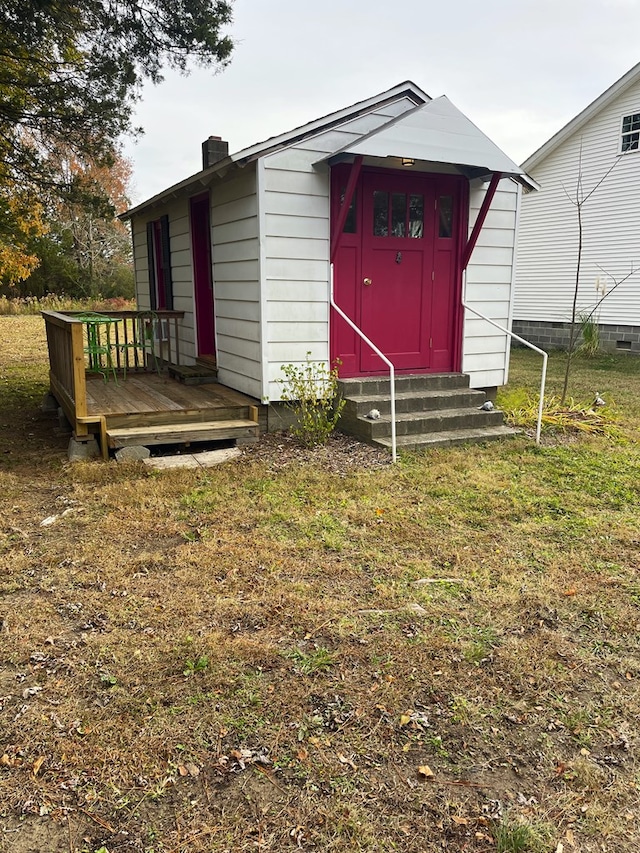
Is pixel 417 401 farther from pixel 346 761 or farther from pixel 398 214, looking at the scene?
pixel 346 761

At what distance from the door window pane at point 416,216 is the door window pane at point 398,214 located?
77 mm

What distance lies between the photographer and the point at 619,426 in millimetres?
7078

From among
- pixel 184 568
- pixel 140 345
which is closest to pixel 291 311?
pixel 140 345

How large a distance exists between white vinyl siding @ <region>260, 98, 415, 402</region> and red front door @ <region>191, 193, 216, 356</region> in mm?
2057

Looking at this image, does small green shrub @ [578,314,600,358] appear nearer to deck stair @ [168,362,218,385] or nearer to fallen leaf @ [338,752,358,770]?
deck stair @ [168,362,218,385]

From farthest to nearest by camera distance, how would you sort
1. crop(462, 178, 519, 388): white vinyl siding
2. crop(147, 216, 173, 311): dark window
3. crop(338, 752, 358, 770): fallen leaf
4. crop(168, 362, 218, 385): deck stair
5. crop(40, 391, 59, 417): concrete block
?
crop(147, 216, 173, 311): dark window
crop(40, 391, 59, 417): concrete block
crop(168, 362, 218, 385): deck stair
crop(462, 178, 519, 388): white vinyl siding
crop(338, 752, 358, 770): fallen leaf

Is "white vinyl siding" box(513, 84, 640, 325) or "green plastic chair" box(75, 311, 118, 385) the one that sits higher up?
"white vinyl siding" box(513, 84, 640, 325)

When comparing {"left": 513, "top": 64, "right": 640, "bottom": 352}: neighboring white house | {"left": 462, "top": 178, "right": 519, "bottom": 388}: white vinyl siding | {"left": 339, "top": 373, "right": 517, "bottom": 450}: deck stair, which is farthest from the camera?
{"left": 513, "top": 64, "right": 640, "bottom": 352}: neighboring white house

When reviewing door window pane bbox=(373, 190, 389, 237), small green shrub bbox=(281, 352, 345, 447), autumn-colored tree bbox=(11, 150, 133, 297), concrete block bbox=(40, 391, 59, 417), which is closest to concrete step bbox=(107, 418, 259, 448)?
small green shrub bbox=(281, 352, 345, 447)

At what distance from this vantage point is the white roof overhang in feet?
18.7

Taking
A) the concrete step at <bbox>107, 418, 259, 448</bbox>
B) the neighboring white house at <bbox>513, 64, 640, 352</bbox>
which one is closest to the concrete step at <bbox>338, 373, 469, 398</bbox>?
the concrete step at <bbox>107, 418, 259, 448</bbox>

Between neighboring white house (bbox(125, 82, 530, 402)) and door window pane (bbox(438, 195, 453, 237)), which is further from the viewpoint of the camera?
door window pane (bbox(438, 195, 453, 237))

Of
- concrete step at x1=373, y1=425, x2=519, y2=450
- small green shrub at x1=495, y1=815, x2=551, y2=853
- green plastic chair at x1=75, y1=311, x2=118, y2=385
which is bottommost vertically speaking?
small green shrub at x1=495, y1=815, x2=551, y2=853

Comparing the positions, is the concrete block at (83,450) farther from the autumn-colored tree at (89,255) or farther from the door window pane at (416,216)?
the autumn-colored tree at (89,255)
